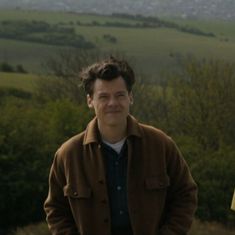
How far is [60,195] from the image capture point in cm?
351

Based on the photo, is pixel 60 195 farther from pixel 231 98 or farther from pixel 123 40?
pixel 123 40

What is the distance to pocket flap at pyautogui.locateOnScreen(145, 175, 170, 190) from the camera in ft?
11.1

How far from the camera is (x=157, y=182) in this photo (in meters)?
3.39

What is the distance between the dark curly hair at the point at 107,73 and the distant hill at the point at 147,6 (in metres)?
88.0

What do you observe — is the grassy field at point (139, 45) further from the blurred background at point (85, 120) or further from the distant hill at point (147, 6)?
the distant hill at point (147, 6)

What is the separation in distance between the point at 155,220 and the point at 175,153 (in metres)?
0.37

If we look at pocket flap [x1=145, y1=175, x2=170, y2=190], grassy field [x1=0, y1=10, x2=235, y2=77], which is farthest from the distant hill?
pocket flap [x1=145, y1=175, x2=170, y2=190]

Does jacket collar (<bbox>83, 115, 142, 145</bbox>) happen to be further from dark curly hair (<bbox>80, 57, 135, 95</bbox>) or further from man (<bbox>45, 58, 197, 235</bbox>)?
dark curly hair (<bbox>80, 57, 135, 95</bbox>)

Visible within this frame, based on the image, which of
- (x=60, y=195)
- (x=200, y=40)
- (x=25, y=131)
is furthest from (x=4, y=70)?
(x=60, y=195)

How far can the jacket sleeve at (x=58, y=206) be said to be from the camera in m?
3.49

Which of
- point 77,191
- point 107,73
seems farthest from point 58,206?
point 107,73

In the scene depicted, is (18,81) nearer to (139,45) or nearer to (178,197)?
(139,45)

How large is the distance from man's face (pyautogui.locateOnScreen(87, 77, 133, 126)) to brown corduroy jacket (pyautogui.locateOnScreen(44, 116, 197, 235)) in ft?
0.42

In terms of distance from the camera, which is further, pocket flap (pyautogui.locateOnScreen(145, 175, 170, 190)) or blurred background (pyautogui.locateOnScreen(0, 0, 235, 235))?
blurred background (pyautogui.locateOnScreen(0, 0, 235, 235))
